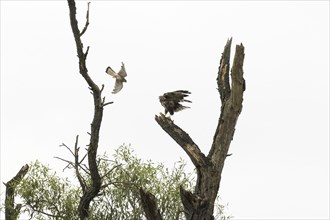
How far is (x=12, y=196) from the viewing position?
27516 mm

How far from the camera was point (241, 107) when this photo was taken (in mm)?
20203

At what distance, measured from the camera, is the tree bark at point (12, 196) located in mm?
A: 27219

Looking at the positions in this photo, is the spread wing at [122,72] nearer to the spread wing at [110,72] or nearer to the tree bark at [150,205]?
the spread wing at [110,72]

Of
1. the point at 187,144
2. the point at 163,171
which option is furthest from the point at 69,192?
the point at 187,144

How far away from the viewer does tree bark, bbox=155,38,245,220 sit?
63.7 feet

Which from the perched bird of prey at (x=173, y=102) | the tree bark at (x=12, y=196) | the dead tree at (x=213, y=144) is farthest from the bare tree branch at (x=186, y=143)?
the tree bark at (x=12, y=196)

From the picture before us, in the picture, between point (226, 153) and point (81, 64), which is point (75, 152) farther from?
point (226, 153)

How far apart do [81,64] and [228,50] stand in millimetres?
4464

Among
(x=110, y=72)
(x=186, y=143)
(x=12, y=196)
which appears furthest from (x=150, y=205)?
(x=12, y=196)

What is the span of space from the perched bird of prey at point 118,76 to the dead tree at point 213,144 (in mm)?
3268

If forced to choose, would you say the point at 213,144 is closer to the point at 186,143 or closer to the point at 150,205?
the point at 186,143

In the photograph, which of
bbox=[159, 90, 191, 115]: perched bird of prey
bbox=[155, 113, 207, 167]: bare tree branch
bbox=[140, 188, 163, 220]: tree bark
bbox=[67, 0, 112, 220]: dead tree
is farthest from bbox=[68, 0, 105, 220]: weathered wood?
bbox=[140, 188, 163, 220]: tree bark

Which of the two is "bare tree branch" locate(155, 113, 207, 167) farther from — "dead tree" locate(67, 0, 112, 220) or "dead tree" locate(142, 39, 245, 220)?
"dead tree" locate(67, 0, 112, 220)

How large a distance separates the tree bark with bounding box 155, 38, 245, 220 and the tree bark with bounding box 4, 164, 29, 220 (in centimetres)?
918
